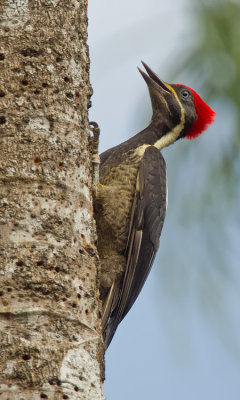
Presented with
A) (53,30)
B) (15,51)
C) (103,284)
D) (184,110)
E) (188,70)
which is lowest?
(103,284)

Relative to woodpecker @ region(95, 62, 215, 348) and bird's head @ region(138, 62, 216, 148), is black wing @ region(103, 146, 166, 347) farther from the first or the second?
bird's head @ region(138, 62, 216, 148)

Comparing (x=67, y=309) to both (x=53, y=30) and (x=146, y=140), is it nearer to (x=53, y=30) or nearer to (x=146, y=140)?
(x=53, y=30)

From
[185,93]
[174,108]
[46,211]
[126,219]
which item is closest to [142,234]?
[126,219]

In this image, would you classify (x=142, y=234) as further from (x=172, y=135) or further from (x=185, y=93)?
(x=185, y=93)

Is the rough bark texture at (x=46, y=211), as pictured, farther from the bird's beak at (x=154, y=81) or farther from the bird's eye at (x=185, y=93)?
the bird's eye at (x=185, y=93)

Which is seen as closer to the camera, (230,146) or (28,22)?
(28,22)

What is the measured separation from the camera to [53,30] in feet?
8.41

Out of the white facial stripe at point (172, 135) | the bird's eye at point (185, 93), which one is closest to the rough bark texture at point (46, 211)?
the white facial stripe at point (172, 135)

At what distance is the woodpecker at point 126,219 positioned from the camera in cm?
385

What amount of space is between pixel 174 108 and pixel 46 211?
2801mm

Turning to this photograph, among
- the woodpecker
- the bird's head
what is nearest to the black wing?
the woodpecker

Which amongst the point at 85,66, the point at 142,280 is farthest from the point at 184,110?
the point at 85,66

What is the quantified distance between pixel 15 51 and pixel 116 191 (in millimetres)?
1684

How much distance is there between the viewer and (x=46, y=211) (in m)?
2.25
